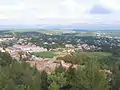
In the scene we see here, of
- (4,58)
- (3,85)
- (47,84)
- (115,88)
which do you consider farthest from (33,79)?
(4,58)

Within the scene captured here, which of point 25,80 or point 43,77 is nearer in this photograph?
point 25,80

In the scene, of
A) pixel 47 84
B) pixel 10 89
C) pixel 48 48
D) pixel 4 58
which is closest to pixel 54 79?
pixel 47 84

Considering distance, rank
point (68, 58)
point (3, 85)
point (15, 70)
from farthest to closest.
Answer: point (68, 58) → point (15, 70) → point (3, 85)

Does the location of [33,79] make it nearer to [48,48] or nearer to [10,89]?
[10,89]

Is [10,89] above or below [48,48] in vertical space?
above

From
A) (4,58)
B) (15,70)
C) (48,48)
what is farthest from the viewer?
(48,48)

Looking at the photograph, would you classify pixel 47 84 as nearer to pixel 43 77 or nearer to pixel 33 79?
pixel 43 77

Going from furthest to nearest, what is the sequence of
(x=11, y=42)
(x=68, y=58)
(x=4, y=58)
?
(x=11, y=42) → (x=68, y=58) → (x=4, y=58)

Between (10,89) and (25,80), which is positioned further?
(25,80)

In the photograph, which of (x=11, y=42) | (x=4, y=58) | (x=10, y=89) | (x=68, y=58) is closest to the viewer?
(x=10, y=89)
